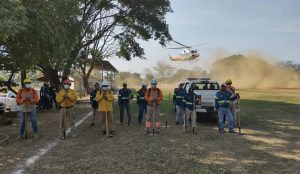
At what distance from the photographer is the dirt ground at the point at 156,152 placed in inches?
350

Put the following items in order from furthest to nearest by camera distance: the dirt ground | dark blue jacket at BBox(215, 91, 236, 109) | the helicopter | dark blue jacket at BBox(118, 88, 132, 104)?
the helicopter → dark blue jacket at BBox(118, 88, 132, 104) → dark blue jacket at BBox(215, 91, 236, 109) → the dirt ground

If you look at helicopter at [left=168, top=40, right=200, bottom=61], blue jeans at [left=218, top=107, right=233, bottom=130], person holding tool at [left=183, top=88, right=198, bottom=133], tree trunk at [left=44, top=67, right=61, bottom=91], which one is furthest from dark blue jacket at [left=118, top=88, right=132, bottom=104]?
helicopter at [left=168, top=40, right=200, bottom=61]

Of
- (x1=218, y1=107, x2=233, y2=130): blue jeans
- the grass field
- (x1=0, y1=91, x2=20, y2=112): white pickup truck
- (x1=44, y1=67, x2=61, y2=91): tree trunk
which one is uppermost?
(x1=44, y1=67, x2=61, y2=91): tree trunk

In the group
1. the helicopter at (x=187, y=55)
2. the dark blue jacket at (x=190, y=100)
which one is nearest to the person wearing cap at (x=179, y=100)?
the dark blue jacket at (x=190, y=100)

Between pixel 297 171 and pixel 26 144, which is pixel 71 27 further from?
pixel 297 171

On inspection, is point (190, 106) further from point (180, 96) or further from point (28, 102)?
point (28, 102)

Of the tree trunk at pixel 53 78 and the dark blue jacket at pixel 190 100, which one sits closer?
the dark blue jacket at pixel 190 100

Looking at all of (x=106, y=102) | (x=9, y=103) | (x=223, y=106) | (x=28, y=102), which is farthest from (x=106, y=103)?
(x=9, y=103)

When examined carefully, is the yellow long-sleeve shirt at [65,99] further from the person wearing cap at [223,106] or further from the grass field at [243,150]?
the person wearing cap at [223,106]

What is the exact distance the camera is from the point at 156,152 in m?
10.6

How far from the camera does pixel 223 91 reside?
1512 centimetres

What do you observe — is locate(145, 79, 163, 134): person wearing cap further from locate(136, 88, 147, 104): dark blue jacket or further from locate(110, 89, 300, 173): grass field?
locate(136, 88, 147, 104): dark blue jacket

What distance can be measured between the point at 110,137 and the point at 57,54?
672 cm

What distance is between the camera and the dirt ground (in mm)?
8898
